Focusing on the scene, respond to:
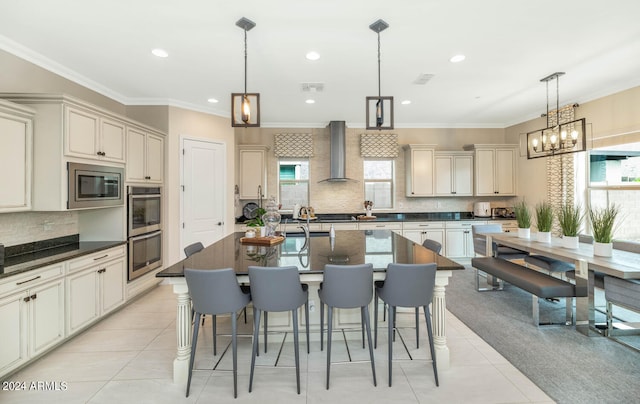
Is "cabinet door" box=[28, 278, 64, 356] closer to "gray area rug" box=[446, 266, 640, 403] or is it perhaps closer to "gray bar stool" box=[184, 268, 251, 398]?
"gray bar stool" box=[184, 268, 251, 398]

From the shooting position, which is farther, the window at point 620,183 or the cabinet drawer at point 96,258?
the window at point 620,183

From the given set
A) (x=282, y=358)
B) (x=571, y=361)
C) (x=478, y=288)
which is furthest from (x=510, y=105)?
(x=282, y=358)

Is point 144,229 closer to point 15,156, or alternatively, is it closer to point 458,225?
point 15,156

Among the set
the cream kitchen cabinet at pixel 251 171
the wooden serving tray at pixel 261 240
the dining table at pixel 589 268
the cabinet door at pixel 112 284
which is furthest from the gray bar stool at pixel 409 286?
the cream kitchen cabinet at pixel 251 171

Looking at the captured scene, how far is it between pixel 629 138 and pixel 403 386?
15.1 ft

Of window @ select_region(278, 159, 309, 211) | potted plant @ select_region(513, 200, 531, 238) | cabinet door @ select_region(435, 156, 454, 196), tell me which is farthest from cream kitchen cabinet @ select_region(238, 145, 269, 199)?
potted plant @ select_region(513, 200, 531, 238)

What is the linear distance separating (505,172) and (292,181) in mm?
4463

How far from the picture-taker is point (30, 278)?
2361mm

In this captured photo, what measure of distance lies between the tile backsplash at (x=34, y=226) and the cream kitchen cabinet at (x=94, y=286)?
0.58m

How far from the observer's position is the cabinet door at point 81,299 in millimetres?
2760

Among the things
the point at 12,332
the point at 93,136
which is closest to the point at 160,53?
the point at 93,136

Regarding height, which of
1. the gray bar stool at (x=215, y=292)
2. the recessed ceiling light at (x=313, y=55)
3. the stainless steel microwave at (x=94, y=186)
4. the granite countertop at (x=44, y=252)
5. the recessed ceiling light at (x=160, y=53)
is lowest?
the gray bar stool at (x=215, y=292)

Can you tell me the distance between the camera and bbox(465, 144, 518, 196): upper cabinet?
605 cm

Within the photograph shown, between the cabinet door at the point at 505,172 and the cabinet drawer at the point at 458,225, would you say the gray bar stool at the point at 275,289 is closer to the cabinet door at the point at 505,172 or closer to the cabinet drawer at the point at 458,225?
the cabinet drawer at the point at 458,225
